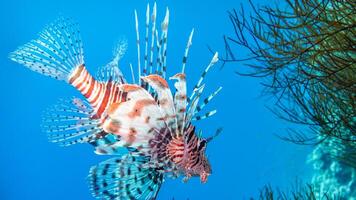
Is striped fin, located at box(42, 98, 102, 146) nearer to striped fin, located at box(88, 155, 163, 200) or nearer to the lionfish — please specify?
the lionfish

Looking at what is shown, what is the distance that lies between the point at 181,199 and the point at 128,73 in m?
5.46

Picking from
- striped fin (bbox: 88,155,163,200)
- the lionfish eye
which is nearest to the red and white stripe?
striped fin (bbox: 88,155,163,200)

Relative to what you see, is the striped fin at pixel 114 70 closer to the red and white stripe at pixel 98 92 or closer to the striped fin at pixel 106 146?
the red and white stripe at pixel 98 92

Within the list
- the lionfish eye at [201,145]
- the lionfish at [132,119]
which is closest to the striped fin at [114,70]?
the lionfish at [132,119]

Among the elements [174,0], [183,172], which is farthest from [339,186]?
[174,0]

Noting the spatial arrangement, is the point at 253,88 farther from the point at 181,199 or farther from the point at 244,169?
the point at 181,199

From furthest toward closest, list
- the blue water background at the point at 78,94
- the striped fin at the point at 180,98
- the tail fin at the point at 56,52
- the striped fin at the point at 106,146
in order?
the blue water background at the point at 78,94 < the tail fin at the point at 56,52 < the striped fin at the point at 106,146 < the striped fin at the point at 180,98

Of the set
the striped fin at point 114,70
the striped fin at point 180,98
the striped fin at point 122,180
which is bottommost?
the striped fin at point 122,180

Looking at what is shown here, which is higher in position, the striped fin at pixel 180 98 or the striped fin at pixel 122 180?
the striped fin at pixel 180 98

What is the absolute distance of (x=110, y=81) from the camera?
113 inches

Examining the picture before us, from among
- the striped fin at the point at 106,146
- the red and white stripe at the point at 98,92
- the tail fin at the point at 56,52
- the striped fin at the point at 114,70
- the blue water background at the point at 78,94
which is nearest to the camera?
the striped fin at the point at 106,146

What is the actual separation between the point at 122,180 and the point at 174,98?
726mm

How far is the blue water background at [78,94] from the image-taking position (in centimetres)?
1106

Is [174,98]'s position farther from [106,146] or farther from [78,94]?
[78,94]
